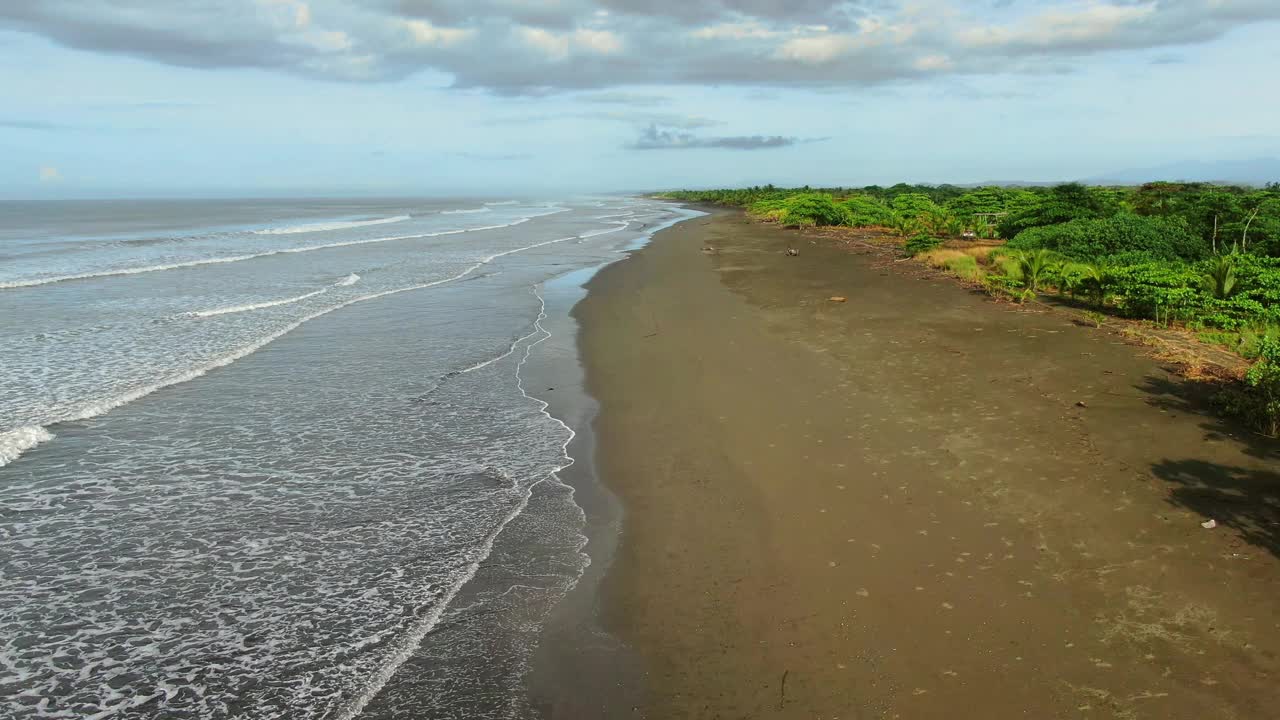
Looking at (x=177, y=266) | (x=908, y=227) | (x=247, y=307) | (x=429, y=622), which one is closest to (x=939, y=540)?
(x=429, y=622)

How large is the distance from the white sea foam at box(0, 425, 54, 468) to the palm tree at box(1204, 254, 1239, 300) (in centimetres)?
2070

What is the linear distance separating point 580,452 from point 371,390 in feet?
16.1

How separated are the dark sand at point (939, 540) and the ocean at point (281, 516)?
1013mm

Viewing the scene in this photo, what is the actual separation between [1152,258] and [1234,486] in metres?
15.3

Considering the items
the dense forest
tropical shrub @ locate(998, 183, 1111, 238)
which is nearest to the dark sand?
the dense forest

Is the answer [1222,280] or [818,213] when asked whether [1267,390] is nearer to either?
[1222,280]

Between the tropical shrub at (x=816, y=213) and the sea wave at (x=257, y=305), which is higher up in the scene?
the tropical shrub at (x=816, y=213)

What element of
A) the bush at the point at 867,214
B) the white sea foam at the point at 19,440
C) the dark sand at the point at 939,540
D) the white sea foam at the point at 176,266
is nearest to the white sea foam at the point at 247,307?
the white sea foam at the point at 19,440

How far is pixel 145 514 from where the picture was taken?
7566 millimetres

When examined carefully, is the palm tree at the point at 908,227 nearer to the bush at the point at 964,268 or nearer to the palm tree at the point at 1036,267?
the bush at the point at 964,268

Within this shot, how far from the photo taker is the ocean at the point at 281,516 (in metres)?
4.97

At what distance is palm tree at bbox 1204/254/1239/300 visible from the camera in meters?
14.6

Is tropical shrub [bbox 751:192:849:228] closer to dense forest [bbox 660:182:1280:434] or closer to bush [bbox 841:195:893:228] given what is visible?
bush [bbox 841:195:893:228]

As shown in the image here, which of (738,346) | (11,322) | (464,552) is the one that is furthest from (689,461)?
(11,322)
